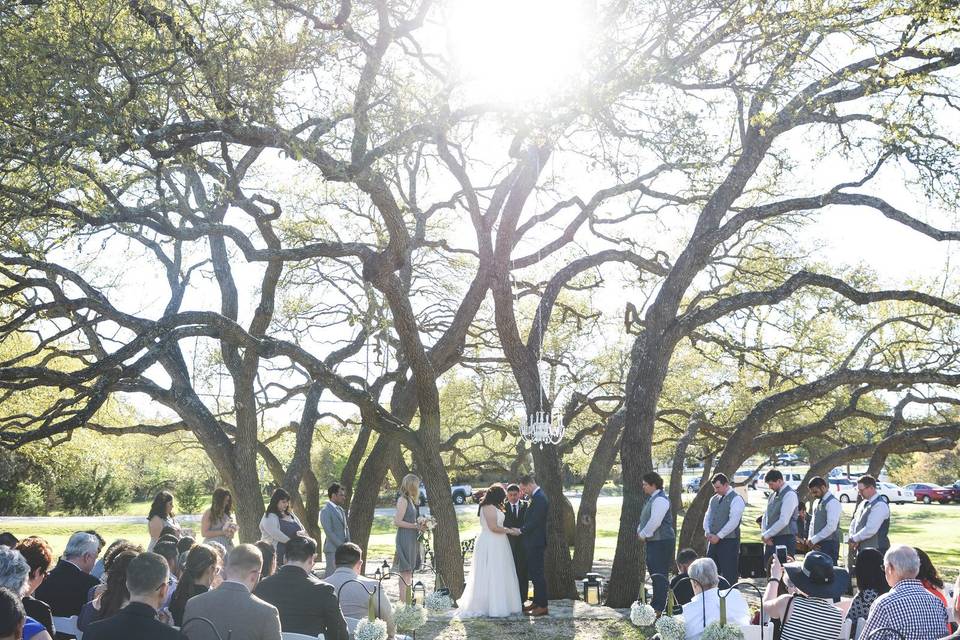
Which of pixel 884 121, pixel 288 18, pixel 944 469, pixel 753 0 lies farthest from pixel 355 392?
pixel 944 469

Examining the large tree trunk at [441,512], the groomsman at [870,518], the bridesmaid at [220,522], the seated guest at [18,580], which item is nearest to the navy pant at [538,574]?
the large tree trunk at [441,512]

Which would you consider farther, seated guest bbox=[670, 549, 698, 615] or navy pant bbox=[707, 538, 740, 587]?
navy pant bbox=[707, 538, 740, 587]

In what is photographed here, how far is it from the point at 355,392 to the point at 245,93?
179 inches

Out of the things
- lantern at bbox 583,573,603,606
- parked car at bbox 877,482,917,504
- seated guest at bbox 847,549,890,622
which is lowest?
lantern at bbox 583,573,603,606

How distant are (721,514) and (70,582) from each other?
26.0 ft

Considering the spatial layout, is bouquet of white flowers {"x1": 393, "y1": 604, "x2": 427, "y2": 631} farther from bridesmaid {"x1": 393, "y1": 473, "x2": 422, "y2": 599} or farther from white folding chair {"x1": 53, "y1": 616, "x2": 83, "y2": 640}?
bridesmaid {"x1": 393, "y1": 473, "x2": 422, "y2": 599}

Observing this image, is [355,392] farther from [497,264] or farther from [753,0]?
[753,0]

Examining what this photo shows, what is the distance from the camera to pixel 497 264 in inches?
568

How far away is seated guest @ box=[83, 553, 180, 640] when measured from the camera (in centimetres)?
419

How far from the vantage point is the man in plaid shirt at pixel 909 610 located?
17.6ft

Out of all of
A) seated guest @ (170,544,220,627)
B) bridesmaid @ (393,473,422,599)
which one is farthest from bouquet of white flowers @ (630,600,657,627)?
bridesmaid @ (393,473,422,599)

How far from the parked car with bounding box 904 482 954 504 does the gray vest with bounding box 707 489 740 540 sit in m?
47.1

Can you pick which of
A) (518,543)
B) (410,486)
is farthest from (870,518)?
(410,486)

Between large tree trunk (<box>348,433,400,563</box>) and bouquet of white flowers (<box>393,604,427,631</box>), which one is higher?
large tree trunk (<box>348,433,400,563</box>)
